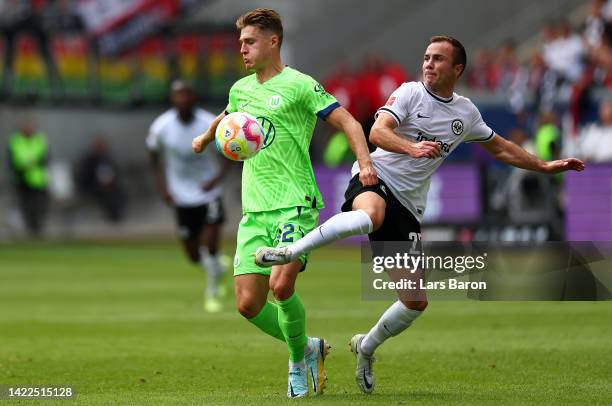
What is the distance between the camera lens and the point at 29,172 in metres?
32.1

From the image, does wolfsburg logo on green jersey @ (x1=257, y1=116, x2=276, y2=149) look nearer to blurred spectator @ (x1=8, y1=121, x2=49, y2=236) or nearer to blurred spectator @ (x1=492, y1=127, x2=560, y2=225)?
blurred spectator @ (x1=492, y1=127, x2=560, y2=225)

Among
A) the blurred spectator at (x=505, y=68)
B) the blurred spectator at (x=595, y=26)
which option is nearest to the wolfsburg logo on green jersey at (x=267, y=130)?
the blurred spectator at (x=595, y=26)

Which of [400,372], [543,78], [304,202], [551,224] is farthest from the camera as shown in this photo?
[543,78]

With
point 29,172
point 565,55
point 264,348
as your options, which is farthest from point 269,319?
point 29,172

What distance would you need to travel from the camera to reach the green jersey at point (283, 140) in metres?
9.21

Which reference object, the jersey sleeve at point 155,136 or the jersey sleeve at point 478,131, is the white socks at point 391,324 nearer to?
the jersey sleeve at point 478,131

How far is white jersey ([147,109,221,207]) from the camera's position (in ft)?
54.6

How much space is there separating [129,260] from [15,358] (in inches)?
516

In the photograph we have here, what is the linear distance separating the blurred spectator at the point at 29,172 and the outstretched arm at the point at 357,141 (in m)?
23.6

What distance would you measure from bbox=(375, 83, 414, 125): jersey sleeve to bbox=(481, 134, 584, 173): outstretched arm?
32.0 inches

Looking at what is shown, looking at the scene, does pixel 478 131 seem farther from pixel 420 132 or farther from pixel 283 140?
pixel 283 140

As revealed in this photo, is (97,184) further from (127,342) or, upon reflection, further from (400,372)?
(400,372)

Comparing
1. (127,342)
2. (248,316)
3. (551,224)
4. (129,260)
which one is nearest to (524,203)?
(551,224)

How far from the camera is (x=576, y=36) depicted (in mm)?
27141
